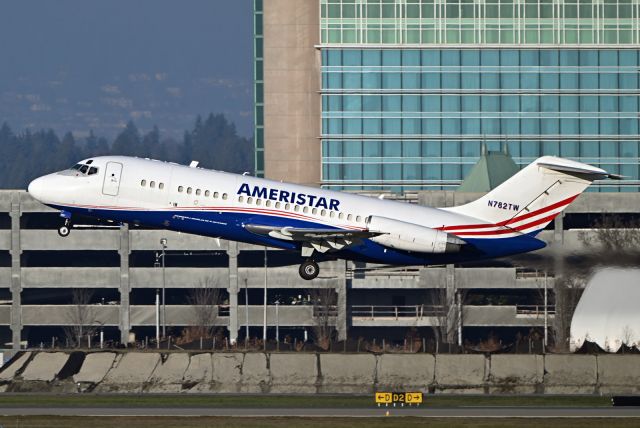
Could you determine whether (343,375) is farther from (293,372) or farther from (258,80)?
(258,80)

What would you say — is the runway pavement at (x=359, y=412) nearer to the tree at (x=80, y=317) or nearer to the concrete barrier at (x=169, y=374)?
the concrete barrier at (x=169, y=374)

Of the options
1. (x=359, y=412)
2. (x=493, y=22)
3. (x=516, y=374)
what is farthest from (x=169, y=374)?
(x=493, y=22)

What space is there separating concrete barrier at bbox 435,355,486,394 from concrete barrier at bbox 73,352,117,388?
1725 cm

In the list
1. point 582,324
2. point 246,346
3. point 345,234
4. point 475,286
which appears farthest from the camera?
point 475,286

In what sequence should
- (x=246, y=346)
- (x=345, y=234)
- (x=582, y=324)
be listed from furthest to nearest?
(x=246, y=346), (x=582, y=324), (x=345, y=234)

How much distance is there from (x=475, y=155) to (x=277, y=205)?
9640 cm

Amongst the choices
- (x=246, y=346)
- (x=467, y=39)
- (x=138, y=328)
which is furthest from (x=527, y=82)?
(x=246, y=346)

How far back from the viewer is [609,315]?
98.2m

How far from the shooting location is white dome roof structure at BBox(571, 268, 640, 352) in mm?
96250

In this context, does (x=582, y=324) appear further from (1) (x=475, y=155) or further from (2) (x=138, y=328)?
(1) (x=475, y=155)

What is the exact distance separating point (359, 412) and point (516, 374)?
12.8 metres

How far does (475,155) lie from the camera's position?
6678 inches

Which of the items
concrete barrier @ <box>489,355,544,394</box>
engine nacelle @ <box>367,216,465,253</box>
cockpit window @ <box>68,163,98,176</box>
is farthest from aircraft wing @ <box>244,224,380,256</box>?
concrete barrier @ <box>489,355,544,394</box>

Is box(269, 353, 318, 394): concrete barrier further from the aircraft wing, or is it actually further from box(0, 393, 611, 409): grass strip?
the aircraft wing
